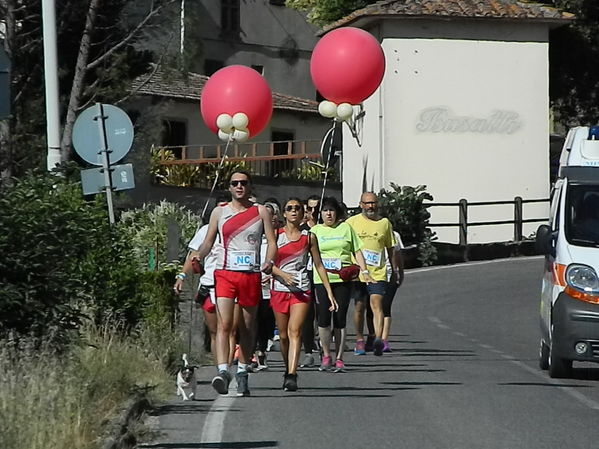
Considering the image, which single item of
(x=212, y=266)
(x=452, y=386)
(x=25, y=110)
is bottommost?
(x=452, y=386)

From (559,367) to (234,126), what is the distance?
730 cm

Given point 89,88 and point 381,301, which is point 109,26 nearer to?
point 89,88

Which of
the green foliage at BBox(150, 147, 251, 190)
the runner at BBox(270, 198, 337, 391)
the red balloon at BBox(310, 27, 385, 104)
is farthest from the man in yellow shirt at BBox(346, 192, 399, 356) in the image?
the green foliage at BBox(150, 147, 251, 190)

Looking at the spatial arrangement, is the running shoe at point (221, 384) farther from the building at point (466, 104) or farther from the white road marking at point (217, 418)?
the building at point (466, 104)

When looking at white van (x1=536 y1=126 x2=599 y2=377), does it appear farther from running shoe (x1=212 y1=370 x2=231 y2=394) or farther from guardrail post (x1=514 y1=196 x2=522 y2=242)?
guardrail post (x1=514 y1=196 x2=522 y2=242)

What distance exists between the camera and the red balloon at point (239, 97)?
67.6ft

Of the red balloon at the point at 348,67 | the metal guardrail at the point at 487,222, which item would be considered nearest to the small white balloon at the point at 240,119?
the red balloon at the point at 348,67

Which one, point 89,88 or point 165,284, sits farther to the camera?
point 89,88

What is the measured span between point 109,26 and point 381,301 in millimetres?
11243

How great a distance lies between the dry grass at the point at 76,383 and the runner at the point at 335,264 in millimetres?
1625

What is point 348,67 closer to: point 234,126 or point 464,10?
point 234,126

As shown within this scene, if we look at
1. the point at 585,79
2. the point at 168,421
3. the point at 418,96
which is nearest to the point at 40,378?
the point at 168,421

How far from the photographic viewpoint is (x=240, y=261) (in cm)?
1340

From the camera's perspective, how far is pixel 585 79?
44.2 metres
